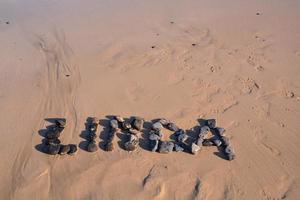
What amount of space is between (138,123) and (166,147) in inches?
26.6

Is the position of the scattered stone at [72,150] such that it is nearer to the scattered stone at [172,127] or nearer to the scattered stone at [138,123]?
the scattered stone at [138,123]

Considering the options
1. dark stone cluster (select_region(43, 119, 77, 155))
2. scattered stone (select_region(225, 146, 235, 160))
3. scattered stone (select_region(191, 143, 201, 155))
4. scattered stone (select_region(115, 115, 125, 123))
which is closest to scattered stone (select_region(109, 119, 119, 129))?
scattered stone (select_region(115, 115, 125, 123))

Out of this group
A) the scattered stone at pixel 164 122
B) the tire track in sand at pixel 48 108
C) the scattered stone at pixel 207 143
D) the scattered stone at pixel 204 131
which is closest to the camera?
Result: the tire track in sand at pixel 48 108

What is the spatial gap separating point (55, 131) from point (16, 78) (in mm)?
1978

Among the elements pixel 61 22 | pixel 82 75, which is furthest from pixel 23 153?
pixel 61 22

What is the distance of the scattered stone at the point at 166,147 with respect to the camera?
543 cm

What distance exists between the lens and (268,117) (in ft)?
19.8

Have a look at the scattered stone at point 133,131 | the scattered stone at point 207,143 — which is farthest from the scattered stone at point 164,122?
the scattered stone at point 207,143

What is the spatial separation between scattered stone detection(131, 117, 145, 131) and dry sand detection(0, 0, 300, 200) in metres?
0.21

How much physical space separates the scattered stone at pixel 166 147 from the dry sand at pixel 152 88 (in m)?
0.12

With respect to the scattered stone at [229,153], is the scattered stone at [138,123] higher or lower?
higher

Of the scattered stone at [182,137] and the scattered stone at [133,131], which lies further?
the scattered stone at [133,131]

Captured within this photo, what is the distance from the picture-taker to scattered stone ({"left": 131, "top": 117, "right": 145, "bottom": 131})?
19.1ft

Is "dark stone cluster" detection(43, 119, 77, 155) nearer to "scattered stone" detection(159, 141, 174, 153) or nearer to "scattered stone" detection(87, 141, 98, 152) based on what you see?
"scattered stone" detection(87, 141, 98, 152)
